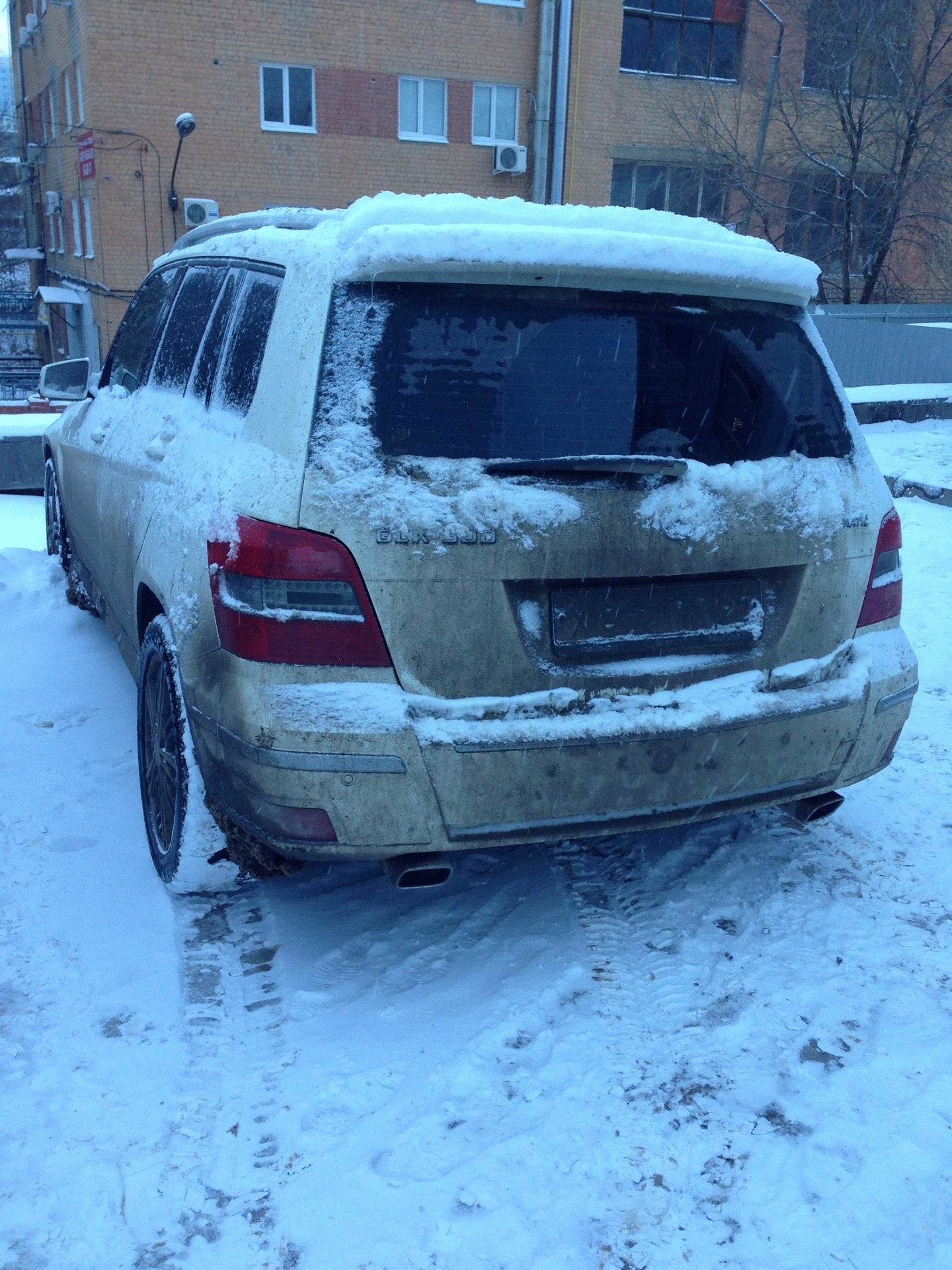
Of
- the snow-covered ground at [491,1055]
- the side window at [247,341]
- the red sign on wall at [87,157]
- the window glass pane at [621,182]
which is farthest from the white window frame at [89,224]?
the snow-covered ground at [491,1055]

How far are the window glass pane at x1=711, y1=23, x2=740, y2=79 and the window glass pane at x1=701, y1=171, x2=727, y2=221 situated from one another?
276 centimetres

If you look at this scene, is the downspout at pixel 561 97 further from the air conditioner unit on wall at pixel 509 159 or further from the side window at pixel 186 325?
the side window at pixel 186 325

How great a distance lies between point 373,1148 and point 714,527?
5.11ft

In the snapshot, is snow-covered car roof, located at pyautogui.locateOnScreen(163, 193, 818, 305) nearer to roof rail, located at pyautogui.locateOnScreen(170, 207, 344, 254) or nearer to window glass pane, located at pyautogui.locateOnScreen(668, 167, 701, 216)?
roof rail, located at pyautogui.locateOnScreen(170, 207, 344, 254)

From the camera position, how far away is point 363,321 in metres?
2.43

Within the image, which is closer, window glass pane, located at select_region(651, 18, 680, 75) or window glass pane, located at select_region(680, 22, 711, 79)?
window glass pane, located at select_region(651, 18, 680, 75)

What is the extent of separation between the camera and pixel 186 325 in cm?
365

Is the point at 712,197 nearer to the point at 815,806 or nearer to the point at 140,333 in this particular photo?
the point at 140,333

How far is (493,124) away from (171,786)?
2528 centimetres

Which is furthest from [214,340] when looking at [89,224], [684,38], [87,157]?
[684,38]

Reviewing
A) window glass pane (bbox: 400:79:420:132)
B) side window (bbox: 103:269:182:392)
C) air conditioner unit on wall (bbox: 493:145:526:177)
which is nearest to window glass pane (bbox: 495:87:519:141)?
air conditioner unit on wall (bbox: 493:145:526:177)

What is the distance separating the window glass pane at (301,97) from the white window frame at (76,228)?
5.86 meters

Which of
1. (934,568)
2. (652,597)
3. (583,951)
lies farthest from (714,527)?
(934,568)

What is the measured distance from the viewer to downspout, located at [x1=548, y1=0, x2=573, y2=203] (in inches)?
960
